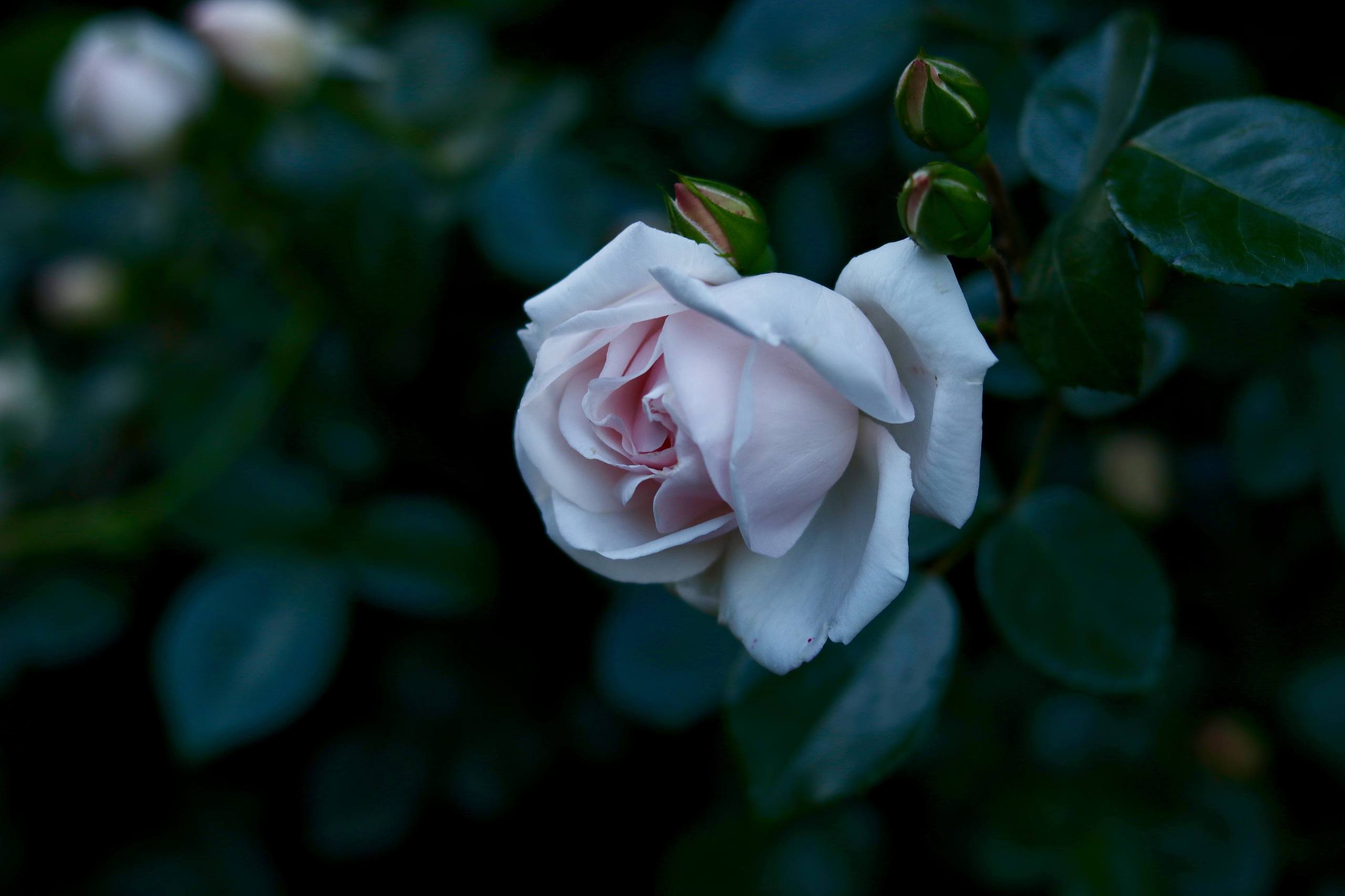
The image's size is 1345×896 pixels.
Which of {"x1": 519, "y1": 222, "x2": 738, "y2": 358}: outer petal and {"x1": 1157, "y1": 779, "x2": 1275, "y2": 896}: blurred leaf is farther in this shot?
{"x1": 1157, "y1": 779, "x2": 1275, "y2": 896}: blurred leaf

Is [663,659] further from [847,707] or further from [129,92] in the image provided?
[129,92]

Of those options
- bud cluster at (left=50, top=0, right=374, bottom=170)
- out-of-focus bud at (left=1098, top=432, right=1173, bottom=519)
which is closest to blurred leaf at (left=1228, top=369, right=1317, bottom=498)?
out-of-focus bud at (left=1098, top=432, right=1173, bottom=519)

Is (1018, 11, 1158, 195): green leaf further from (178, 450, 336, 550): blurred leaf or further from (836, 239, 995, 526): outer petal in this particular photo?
(178, 450, 336, 550): blurred leaf

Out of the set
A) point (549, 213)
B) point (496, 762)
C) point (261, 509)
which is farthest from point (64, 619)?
point (549, 213)

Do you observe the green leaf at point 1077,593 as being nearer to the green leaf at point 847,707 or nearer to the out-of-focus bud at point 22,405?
the green leaf at point 847,707

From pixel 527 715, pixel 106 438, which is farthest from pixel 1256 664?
pixel 106 438

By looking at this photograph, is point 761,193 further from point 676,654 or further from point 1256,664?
point 1256,664
